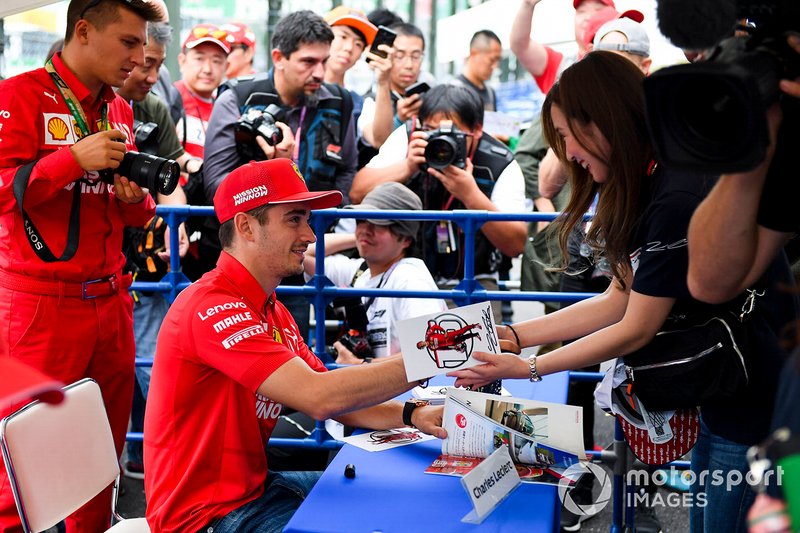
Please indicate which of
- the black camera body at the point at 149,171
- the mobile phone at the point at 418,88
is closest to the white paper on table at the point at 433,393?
the black camera body at the point at 149,171

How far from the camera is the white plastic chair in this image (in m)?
2.63

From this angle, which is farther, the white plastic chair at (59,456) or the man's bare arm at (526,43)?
the man's bare arm at (526,43)

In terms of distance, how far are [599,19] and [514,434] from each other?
332 centimetres

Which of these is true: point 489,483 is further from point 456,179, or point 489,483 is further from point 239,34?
point 239,34

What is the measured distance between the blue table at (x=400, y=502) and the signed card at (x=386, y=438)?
0.19 ft

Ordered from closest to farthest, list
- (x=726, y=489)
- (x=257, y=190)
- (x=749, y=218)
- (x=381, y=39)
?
(x=749, y=218), (x=726, y=489), (x=257, y=190), (x=381, y=39)

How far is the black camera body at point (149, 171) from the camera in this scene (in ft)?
10.9

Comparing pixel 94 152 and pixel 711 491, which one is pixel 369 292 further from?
pixel 711 491

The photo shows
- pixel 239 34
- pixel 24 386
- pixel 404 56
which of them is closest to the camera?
pixel 24 386

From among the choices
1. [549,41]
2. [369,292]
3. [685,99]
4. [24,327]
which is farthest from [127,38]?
[549,41]

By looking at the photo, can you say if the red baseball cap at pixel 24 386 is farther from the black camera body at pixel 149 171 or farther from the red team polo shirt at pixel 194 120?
the red team polo shirt at pixel 194 120

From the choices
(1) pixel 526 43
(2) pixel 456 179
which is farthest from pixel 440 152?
(1) pixel 526 43

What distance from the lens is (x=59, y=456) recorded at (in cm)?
280

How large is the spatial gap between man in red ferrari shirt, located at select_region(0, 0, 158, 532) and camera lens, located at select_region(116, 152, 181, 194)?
47 millimetres
